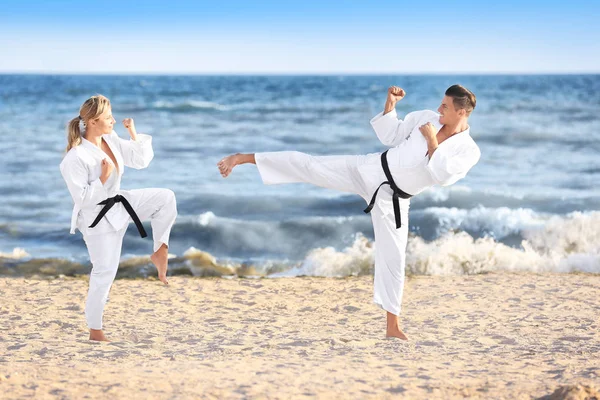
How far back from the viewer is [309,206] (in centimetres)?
1171

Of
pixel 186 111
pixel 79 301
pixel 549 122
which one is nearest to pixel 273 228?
pixel 79 301

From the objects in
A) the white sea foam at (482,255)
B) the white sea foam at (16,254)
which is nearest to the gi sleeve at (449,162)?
the white sea foam at (482,255)

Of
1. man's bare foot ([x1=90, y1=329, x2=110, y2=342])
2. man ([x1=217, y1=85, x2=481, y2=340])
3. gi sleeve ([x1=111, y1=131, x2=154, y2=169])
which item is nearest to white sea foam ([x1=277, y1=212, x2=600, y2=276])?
man ([x1=217, y1=85, x2=481, y2=340])

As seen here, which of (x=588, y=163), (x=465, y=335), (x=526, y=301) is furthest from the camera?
(x=588, y=163)

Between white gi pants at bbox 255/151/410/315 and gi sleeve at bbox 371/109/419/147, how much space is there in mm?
203

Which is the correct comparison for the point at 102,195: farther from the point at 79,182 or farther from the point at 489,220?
the point at 489,220

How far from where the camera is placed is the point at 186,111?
1043 inches

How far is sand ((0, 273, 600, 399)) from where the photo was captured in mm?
3848

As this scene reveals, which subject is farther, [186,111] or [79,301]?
[186,111]

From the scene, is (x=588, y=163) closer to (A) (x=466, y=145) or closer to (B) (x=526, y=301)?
(B) (x=526, y=301)

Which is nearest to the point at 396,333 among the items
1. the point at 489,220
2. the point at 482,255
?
the point at 482,255

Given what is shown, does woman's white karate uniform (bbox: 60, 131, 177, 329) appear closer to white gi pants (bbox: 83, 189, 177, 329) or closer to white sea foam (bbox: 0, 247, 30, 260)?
white gi pants (bbox: 83, 189, 177, 329)

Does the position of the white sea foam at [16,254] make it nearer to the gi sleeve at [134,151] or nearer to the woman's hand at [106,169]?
the gi sleeve at [134,151]

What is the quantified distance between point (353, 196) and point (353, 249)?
9.82ft
